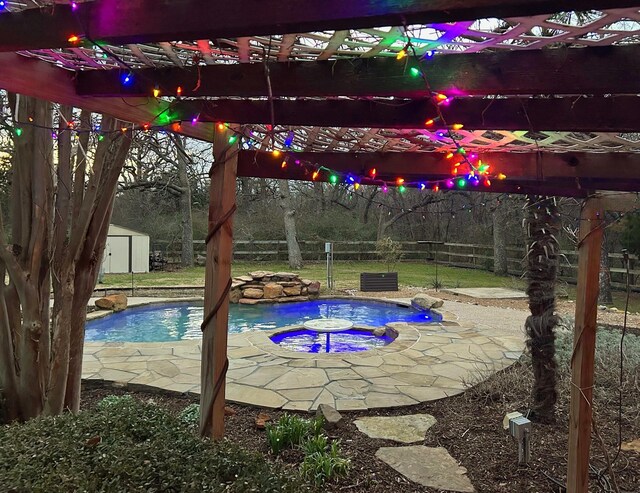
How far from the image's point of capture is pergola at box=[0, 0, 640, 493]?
1.11 metres

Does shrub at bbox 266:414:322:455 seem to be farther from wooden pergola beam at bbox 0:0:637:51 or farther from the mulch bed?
wooden pergola beam at bbox 0:0:637:51

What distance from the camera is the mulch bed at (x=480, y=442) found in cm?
260

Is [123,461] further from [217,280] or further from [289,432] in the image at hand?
[289,432]

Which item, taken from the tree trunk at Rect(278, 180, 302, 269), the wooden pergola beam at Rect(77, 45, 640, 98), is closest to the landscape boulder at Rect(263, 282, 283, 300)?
the tree trunk at Rect(278, 180, 302, 269)

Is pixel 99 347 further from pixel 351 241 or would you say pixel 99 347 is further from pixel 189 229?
pixel 351 241

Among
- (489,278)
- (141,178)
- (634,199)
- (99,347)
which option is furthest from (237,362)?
(141,178)

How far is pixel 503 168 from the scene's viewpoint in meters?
2.71

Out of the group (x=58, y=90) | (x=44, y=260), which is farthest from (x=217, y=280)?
(x=44, y=260)

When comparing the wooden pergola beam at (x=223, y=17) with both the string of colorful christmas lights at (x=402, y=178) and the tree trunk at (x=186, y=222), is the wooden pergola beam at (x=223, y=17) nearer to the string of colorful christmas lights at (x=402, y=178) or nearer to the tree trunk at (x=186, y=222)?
the string of colorful christmas lights at (x=402, y=178)

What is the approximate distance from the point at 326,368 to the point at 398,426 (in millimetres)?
1588

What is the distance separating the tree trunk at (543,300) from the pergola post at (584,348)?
117 centimetres

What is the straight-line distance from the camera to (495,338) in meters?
6.34

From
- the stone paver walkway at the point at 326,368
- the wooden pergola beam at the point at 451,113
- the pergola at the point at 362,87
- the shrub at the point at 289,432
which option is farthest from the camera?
the stone paver walkway at the point at 326,368

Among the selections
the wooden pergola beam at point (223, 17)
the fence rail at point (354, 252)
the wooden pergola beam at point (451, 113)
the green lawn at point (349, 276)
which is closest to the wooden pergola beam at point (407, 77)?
the wooden pergola beam at point (451, 113)
